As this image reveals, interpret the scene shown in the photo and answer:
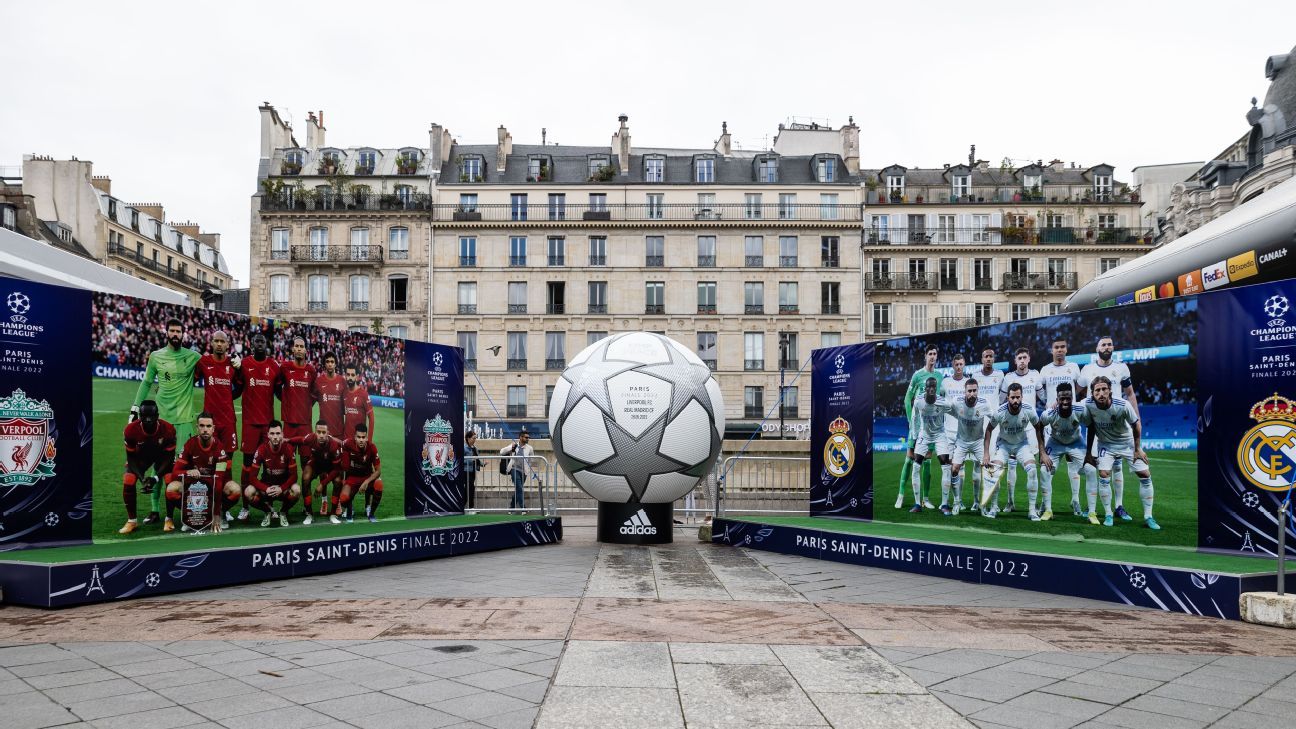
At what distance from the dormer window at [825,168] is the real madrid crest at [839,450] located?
43.6 metres

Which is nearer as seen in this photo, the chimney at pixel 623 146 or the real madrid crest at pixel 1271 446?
the real madrid crest at pixel 1271 446

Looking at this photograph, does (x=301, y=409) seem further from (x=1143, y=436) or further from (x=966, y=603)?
(x=1143, y=436)

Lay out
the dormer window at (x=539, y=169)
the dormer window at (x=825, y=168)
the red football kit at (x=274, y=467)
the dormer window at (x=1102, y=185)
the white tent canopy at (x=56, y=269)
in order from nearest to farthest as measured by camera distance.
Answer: the white tent canopy at (x=56, y=269), the red football kit at (x=274, y=467), the dormer window at (x=825, y=168), the dormer window at (x=539, y=169), the dormer window at (x=1102, y=185)

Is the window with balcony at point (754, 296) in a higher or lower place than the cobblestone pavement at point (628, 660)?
higher

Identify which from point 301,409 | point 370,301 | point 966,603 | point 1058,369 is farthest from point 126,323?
point 370,301

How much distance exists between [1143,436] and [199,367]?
11270 millimetres

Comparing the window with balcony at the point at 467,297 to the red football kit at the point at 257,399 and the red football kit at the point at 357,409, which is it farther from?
the red football kit at the point at 257,399

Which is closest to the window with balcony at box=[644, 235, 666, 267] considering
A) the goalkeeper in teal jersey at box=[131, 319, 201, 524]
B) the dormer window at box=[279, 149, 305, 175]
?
the dormer window at box=[279, 149, 305, 175]

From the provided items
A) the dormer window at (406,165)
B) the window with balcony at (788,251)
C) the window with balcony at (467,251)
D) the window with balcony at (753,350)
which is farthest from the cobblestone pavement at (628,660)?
the dormer window at (406,165)

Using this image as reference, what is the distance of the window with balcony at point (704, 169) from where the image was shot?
184 feet

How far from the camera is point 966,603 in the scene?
8438 millimetres

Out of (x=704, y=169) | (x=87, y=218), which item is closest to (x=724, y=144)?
(x=704, y=169)

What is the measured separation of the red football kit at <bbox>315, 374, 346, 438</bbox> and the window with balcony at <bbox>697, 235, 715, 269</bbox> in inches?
1685

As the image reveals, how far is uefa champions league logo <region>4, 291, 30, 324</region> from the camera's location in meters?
8.52
